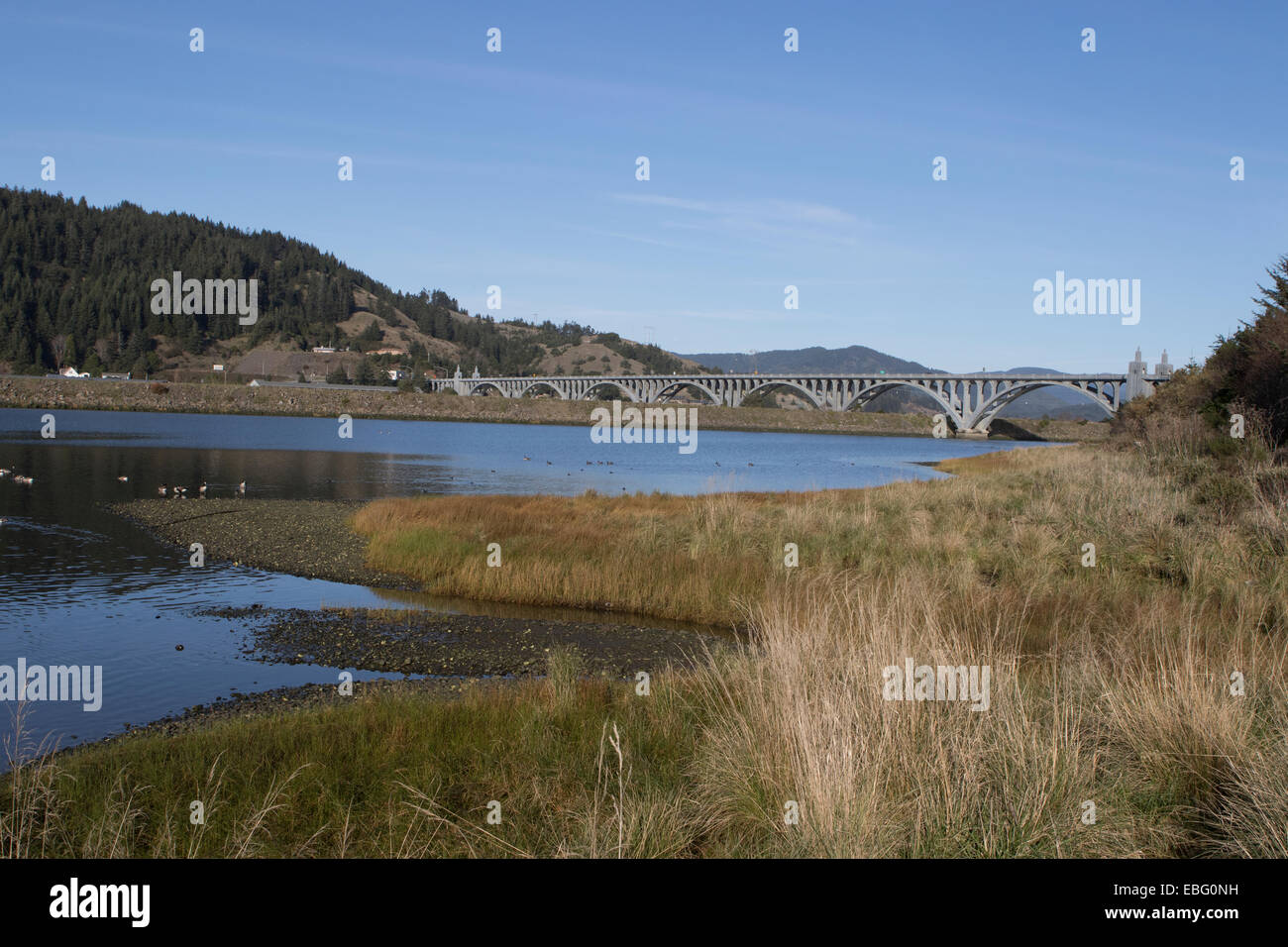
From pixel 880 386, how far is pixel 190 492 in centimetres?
10806

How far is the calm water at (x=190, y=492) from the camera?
11594 millimetres

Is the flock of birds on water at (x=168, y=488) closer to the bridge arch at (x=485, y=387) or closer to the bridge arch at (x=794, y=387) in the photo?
the bridge arch at (x=794, y=387)

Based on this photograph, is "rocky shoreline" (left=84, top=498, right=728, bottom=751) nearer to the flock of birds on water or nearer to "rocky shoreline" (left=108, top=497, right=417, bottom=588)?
"rocky shoreline" (left=108, top=497, right=417, bottom=588)

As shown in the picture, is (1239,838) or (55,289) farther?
(55,289)

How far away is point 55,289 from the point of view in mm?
176500

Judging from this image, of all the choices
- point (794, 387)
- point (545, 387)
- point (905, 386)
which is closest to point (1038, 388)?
point (905, 386)

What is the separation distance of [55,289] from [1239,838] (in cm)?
21448

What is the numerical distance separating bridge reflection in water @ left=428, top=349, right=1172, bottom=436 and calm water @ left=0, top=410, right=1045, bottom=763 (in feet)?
125

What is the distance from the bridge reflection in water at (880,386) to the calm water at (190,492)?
125ft

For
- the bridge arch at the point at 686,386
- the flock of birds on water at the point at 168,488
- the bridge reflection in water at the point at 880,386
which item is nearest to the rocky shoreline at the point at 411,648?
the flock of birds on water at the point at 168,488

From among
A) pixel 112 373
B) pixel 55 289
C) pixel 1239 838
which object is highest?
pixel 55 289

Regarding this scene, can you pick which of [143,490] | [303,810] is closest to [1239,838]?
[303,810]

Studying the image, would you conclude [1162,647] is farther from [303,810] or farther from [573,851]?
[303,810]

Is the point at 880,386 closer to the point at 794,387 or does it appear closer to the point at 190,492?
the point at 794,387
